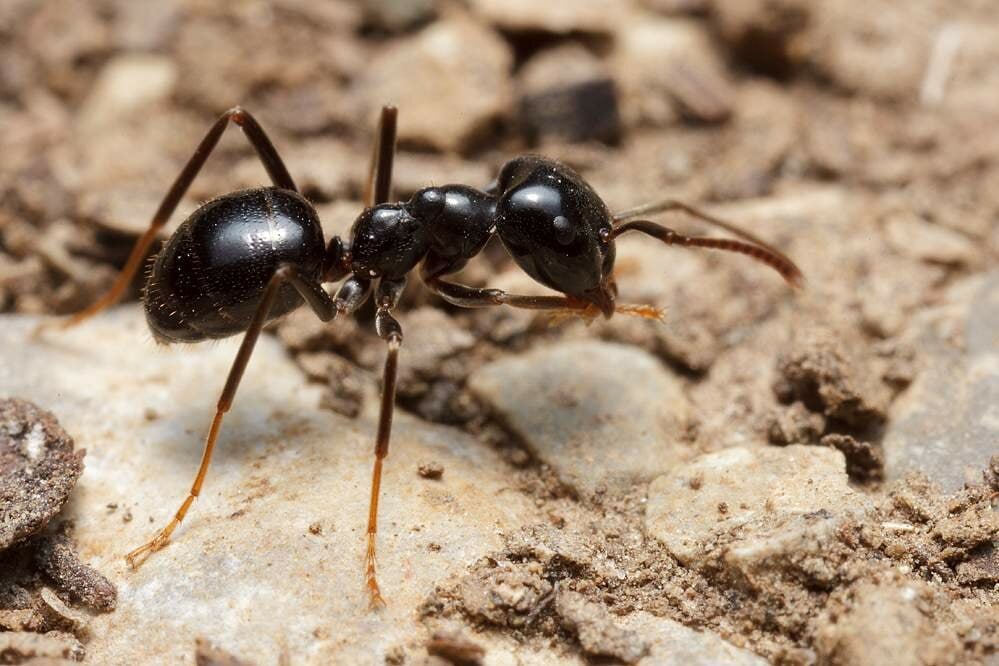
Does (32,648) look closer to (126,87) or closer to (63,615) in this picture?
(63,615)

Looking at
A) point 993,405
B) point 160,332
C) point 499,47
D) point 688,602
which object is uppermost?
point 499,47

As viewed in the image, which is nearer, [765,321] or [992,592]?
[992,592]

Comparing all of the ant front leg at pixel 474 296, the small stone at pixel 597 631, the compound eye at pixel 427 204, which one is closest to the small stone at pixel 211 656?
the small stone at pixel 597 631

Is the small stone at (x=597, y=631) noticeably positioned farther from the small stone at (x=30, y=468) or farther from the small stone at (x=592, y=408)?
the small stone at (x=30, y=468)

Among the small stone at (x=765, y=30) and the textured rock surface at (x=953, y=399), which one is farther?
the small stone at (x=765, y=30)

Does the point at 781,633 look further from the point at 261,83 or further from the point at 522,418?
the point at 261,83

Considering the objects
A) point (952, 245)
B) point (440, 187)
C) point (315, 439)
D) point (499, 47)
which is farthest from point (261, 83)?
point (952, 245)
